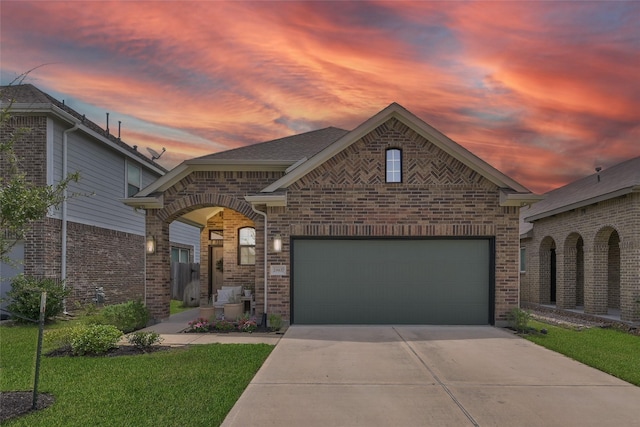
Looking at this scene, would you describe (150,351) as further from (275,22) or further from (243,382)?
(275,22)

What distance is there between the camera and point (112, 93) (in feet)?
49.0

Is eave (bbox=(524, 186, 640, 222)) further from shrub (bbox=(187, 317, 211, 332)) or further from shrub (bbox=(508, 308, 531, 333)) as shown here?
shrub (bbox=(187, 317, 211, 332))

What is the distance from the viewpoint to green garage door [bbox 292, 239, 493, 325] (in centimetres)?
1230

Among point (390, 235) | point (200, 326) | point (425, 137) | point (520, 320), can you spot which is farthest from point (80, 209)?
point (520, 320)

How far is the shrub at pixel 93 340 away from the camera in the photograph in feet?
28.0

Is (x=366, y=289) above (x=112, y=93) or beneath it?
beneath

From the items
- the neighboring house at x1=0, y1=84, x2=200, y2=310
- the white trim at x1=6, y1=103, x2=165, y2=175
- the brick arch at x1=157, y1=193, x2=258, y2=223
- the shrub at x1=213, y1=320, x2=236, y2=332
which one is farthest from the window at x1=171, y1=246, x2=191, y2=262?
the shrub at x1=213, y1=320, x2=236, y2=332

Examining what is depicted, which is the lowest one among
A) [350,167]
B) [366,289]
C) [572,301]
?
[572,301]

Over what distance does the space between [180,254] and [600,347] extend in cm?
2070

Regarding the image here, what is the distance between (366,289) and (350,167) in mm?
3397

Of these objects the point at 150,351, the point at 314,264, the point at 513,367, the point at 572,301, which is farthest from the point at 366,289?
the point at 572,301

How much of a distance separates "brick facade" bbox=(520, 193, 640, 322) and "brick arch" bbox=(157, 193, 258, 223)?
1093 centimetres

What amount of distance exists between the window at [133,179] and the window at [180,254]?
4.99 meters

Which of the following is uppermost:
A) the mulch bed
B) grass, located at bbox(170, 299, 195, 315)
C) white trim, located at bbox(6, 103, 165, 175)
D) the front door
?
white trim, located at bbox(6, 103, 165, 175)
